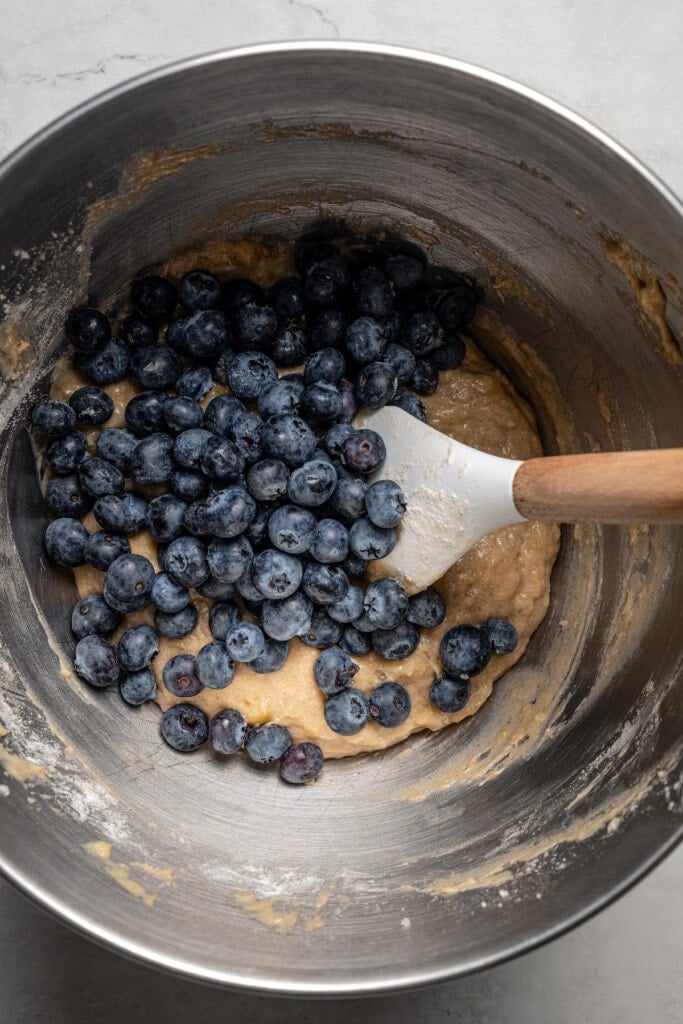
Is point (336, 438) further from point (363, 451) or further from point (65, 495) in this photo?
point (65, 495)

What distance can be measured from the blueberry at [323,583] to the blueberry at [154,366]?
2.00ft

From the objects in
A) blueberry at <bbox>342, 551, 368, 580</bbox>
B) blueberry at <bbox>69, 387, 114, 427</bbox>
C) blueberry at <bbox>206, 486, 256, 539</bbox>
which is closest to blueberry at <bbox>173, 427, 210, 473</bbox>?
blueberry at <bbox>206, 486, 256, 539</bbox>

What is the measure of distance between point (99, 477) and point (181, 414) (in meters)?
0.26

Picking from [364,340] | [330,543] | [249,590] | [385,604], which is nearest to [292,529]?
[330,543]

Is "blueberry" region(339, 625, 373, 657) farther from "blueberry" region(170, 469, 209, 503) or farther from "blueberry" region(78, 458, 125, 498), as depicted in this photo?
"blueberry" region(78, 458, 125, 498)

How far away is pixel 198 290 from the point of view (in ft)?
6.75

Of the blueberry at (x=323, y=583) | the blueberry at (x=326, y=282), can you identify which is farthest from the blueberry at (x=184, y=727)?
the blueberry at (x=326, y=282)

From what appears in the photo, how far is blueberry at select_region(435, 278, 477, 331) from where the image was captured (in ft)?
7.02

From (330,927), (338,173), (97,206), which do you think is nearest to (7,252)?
(97,206)

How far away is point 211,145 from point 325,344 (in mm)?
551

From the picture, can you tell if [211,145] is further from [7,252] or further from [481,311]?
[481,311]

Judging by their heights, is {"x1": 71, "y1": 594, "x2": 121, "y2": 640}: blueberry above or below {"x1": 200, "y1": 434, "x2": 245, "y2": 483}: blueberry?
below

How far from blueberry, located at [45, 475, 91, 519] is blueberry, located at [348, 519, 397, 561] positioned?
0.70m

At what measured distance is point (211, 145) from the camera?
1.76m
